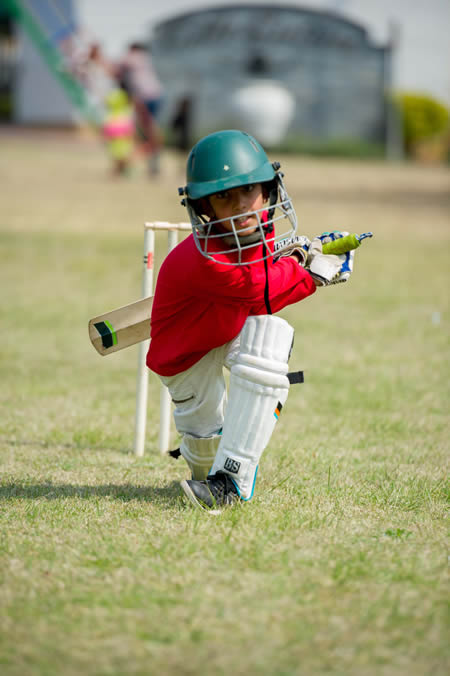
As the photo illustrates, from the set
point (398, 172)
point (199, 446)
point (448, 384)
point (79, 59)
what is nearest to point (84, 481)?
point (199, 446)

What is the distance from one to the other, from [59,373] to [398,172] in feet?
50.3

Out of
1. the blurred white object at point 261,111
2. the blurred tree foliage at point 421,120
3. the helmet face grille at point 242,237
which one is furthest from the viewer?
the blurred tree foliage at point 421,120

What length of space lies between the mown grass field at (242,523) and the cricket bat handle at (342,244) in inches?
34.2

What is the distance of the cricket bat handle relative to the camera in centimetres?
269

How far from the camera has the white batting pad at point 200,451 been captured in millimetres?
2848

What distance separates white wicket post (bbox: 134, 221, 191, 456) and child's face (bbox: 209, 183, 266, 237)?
1.89 feet

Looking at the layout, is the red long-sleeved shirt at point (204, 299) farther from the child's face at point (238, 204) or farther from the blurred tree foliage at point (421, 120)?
the blurred tree foliage at point (421, 120)

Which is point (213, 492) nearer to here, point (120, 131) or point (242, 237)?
point (242, 237)

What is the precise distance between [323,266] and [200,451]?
2.53 ft

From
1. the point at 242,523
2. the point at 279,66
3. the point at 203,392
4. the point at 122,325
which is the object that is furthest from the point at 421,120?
the point at 242,523

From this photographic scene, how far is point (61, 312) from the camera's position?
7.36 meters

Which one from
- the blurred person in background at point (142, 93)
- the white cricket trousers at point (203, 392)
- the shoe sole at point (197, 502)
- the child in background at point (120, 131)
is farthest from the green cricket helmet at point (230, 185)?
the child in background at point (120, 131)

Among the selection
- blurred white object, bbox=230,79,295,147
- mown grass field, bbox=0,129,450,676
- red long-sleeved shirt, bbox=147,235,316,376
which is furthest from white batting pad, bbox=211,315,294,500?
blurred white object, bbox=230,79,295,147

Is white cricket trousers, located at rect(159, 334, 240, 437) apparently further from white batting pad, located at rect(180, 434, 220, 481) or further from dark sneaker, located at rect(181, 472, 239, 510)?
dark sneaker, located at rect(181, 472, 239, 510)
